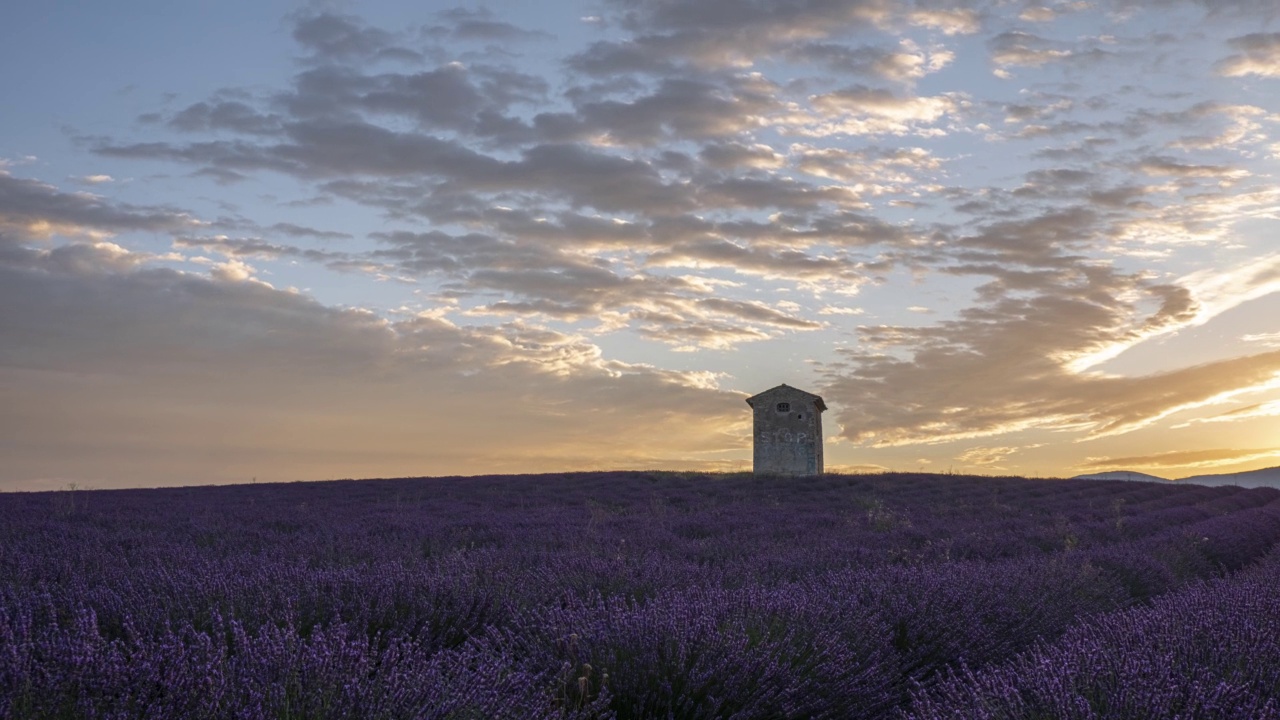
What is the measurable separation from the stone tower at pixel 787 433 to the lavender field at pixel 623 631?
1682 cm

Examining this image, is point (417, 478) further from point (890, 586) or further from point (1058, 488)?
point (890, 586)

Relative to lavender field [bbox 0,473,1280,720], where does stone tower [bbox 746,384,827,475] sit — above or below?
above

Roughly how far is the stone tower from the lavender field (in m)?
16.8

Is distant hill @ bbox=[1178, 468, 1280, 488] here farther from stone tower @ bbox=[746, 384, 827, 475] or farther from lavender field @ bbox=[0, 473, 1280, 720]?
lavender field @ bbox=[0, 473, 1280, 720]

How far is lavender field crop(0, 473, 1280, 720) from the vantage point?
2.20 meters

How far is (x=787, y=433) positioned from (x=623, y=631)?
75.9ft

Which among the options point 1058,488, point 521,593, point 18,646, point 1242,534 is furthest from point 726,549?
point 1058,488

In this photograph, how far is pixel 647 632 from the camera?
9.89ft

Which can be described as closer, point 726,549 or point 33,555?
point 33,555

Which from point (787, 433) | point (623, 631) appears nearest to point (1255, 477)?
point (787, 433)

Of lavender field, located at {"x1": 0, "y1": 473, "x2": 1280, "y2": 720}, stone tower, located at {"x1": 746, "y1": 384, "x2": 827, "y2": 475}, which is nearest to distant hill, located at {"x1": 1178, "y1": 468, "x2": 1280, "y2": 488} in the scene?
stone tower, located at {"x1": 746, "y1": 384, "x2": 827, "y2": 475}

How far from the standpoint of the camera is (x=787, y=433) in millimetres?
25750

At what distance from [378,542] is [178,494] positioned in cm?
1065

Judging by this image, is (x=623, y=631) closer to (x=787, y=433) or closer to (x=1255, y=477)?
(x=787, y=433)
